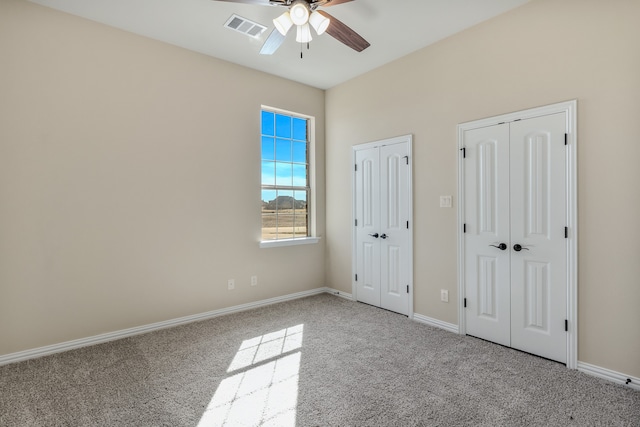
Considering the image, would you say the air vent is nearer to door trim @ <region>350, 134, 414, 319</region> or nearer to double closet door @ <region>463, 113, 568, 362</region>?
door trim @ <region>350, 134, 414, 319</region>

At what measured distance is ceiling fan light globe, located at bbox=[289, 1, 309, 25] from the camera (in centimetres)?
220

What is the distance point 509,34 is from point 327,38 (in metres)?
1.68

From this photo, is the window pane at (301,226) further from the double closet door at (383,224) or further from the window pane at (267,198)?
the double closet door at (383,224)

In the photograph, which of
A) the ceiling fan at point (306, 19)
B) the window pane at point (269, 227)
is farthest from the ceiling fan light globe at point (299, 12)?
the window pane at point (269, 227)

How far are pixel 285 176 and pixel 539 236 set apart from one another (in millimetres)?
2994

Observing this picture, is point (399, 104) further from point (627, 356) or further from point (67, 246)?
point (67, 246)

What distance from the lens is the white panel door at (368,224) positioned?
408cm

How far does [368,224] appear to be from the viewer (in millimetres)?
4195

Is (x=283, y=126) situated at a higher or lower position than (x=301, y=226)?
higher

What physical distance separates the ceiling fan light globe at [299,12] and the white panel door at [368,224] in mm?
2045

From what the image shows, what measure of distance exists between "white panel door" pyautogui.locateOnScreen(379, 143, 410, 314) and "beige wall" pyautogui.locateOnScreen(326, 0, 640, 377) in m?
0.16

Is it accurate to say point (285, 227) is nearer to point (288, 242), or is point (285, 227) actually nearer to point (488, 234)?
point (288, 242)

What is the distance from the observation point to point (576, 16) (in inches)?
98.4

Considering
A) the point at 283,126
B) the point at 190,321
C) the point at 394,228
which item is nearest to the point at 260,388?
the point at 190,321
